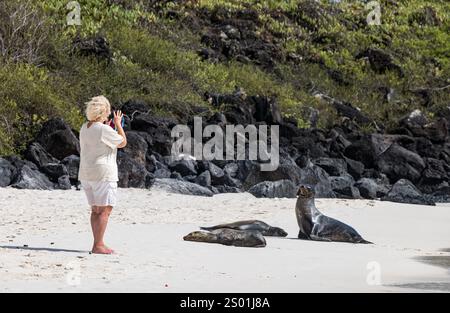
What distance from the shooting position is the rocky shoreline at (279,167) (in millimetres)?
15344

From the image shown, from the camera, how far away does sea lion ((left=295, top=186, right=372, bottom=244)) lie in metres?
10.3

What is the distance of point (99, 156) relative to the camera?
26.3ft

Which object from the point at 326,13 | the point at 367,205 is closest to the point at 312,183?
the point at 367,205

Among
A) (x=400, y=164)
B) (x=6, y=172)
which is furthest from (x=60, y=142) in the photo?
(x=400, y=164)

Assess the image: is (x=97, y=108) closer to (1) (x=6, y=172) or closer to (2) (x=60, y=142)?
(1) (x=6, y=172)

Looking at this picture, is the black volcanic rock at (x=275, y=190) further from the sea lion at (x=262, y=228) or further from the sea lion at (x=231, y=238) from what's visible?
the sea lion at (x=231, y=238)

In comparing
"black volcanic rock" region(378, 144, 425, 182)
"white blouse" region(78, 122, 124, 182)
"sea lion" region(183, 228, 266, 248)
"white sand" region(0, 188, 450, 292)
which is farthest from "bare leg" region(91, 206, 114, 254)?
"black volcanic rock" region(378, 144, 425, 182)

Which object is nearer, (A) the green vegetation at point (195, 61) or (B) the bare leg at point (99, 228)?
(B) the bare leg at point (99, 228)

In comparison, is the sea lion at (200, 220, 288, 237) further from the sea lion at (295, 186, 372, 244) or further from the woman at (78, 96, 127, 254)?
the woman at (78, 96, 127, 254)

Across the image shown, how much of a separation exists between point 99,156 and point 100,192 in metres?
0.29

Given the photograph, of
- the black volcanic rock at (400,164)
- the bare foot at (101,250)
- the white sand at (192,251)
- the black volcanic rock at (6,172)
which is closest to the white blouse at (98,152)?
the bare foot at (101,250)

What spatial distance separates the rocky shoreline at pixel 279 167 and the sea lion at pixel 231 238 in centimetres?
519

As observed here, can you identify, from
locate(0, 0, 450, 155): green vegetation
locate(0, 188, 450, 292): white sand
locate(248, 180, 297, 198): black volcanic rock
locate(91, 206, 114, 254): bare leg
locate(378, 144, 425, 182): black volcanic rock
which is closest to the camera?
locate(0, 188, 450, 292): white sand

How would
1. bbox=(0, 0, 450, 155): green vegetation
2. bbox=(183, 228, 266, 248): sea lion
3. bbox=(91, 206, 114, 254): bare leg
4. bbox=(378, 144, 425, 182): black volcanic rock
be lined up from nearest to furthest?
bbox=(91, 206, 114, 254): bare leg
bbox=(183, 228, 266, 248): sea lion
bbox=(0, 0, 450, 155): green vegetation
bbox=(378, 144, 425, 182): black volcanic rock
